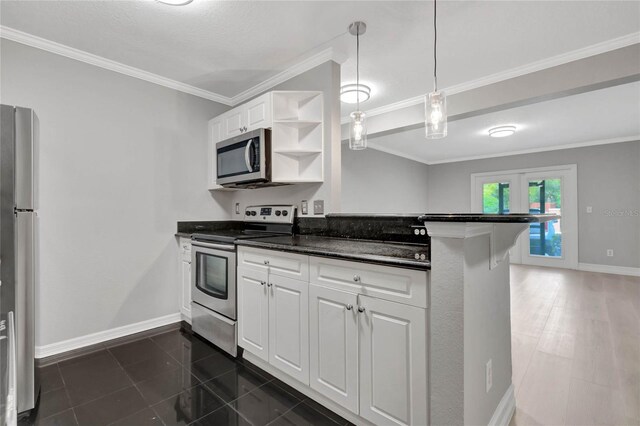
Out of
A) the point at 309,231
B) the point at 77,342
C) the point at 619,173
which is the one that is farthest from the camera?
the point at 619,173

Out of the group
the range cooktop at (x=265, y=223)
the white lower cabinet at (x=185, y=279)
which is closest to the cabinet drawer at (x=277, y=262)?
the range cooktop at (x=265, y=223)

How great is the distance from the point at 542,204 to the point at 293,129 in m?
6.20

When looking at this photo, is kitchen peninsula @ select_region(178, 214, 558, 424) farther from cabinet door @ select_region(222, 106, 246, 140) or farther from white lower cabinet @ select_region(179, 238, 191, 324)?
cabinet door @ select_region(222, 106, 246, 140)

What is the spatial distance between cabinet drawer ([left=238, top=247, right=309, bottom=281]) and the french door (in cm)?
588

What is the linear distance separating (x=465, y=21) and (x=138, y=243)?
3251mm

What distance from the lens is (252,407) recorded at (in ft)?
5.60

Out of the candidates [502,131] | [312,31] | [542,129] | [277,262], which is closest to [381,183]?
[502,131]

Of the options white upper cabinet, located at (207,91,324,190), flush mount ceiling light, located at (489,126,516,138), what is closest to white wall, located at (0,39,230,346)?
white upper cabinet, located at (207,91,324,190)

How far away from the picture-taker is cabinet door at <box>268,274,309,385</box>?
5.69 ft

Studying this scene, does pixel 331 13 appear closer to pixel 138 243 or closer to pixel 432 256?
pixel 432 256

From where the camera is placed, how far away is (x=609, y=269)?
18.0 ft

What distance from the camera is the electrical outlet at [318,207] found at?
256 cm

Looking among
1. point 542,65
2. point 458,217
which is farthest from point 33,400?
point 542,65

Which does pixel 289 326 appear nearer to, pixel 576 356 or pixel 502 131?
pixel 576 356
